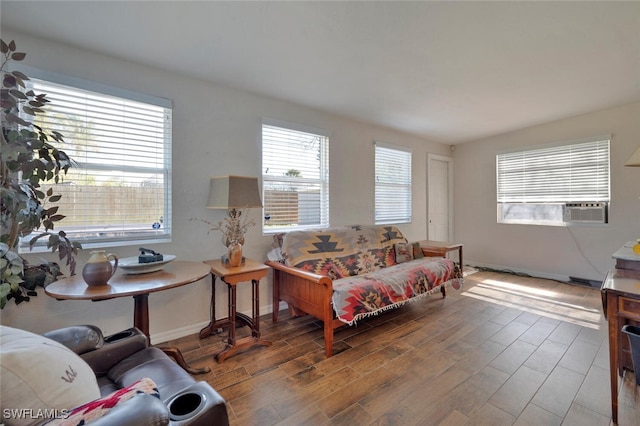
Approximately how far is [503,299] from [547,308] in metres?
0.43

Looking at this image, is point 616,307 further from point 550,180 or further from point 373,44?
point 550,180

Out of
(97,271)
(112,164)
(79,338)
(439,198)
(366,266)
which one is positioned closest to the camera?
(79,338)

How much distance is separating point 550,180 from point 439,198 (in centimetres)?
169

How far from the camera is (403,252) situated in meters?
3.56

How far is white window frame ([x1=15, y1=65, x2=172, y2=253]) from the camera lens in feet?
6.68

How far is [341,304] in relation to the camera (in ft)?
7.43

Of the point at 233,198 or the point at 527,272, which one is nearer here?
the point at 233,198

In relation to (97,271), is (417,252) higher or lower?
lower

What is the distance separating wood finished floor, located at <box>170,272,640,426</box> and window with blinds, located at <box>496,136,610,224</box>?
174 cm

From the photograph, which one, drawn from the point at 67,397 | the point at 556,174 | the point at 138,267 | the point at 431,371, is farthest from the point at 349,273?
the point at 556,174

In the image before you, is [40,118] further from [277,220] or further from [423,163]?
[423,163]

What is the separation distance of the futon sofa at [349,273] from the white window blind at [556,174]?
2383 mm

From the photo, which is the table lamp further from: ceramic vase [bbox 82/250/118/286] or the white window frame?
ceramic vase [bbox 82/250/118/286]

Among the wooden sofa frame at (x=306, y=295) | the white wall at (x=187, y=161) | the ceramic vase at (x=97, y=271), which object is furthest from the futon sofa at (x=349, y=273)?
the ceramic vase at (x=97, y=271)
